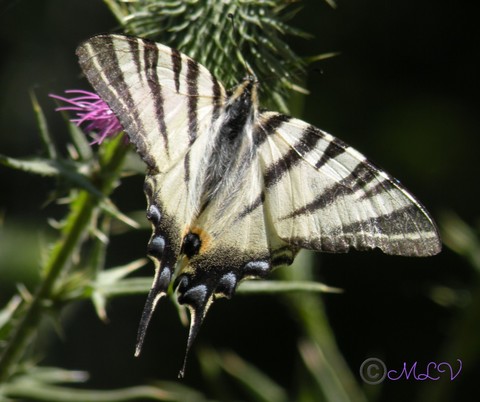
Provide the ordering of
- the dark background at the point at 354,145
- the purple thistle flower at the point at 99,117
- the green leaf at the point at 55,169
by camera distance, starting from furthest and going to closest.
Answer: the dark background at the point at 354,145
the purple thistle flower at the point at 99,117
the green leaf at the point at 55,169

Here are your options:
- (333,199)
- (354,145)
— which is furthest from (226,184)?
(354,145)

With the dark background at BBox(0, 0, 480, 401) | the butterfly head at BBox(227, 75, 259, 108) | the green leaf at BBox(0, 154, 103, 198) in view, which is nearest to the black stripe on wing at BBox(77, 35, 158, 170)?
the green leaf at BBox(0, 154, 103, 198)

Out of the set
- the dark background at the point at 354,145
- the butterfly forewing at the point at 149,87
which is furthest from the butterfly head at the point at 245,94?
the dark background at the point at 354,145

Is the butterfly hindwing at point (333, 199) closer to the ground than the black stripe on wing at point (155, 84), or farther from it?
closer to the ground

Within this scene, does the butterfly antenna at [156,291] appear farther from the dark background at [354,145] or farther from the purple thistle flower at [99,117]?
the dark background at [354,145]

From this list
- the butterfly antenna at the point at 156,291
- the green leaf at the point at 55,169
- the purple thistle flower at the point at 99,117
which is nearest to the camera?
the butterfly antenna at the point at 156,291

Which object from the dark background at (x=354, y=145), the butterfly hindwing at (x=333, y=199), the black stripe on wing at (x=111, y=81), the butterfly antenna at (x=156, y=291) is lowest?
the dark background at (x=354, y=145)
